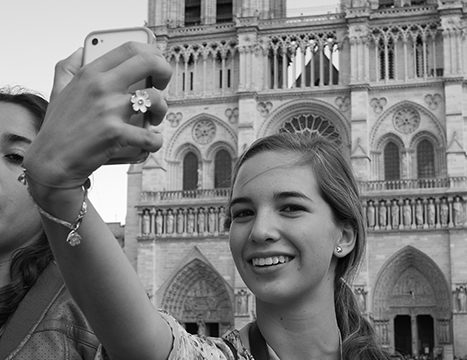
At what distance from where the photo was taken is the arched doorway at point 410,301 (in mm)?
24672

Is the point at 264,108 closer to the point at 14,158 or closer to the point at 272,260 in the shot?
the point at 14,158

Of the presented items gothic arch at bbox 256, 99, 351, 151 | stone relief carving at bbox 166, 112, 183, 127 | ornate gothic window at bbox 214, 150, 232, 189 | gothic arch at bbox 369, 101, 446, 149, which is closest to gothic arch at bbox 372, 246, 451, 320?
gothic arch at bbox 369, 101, 446, 149

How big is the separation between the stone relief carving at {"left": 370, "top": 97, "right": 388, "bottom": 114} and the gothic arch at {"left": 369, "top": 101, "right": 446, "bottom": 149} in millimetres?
213

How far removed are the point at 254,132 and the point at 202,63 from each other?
3.61 m

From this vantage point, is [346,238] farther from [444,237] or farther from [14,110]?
[444,237]

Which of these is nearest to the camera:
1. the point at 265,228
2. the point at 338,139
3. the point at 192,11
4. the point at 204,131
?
the point at 265,228

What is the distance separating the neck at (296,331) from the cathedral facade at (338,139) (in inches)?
883

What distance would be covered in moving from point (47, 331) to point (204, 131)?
25.9 metres

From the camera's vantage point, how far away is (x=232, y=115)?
27.5 m

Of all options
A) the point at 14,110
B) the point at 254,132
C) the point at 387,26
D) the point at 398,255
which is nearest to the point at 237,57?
the point at 254,132

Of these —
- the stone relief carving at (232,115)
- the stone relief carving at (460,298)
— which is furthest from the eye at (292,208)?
the stone relief carving at (232,115)

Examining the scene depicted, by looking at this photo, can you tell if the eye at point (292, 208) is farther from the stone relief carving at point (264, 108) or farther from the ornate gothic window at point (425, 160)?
the stone relief carving at point (264, 108)

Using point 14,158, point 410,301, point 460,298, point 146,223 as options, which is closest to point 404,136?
Result: point 410,301

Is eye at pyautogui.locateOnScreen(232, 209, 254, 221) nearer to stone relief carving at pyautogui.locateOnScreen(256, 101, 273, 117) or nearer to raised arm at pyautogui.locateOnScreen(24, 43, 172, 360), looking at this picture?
raised arm at pyautogui.locateOnScreen(24, 43, 172, 360)
